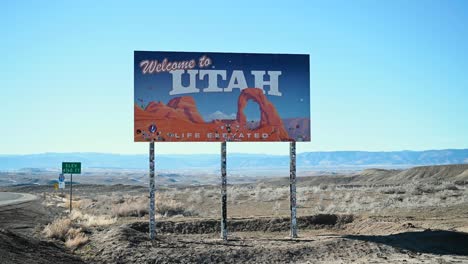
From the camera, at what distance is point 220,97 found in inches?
738

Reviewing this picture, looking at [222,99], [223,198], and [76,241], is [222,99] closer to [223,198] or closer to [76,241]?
[223,198]

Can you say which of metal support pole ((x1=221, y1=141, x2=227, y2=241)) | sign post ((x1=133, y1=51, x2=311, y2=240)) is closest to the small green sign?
sign post ((x1=133, y1=51, x2=311, y2=240))

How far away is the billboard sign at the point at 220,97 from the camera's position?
60.1 ft

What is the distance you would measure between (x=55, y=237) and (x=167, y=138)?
520cm

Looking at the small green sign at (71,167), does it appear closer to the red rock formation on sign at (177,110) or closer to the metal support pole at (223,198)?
the red rock formation on sign at (177,110)

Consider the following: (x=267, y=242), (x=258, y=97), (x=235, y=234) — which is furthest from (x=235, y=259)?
(x=258, y=97)

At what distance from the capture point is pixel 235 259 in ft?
49.1

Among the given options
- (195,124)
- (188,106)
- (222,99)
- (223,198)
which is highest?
(222,99)

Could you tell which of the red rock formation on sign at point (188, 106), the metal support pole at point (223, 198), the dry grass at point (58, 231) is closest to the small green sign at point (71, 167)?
the dry grass at point (58, 231)

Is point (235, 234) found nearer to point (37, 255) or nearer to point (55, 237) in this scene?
point (55, 237)

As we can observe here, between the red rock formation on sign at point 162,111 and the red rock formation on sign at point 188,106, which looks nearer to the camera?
the red rock formation on sign at point 162,111

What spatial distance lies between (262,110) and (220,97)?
5.10 feet

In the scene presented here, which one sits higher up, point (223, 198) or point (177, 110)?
→ point (177, 110)

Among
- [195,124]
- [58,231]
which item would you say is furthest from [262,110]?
[58,231]
